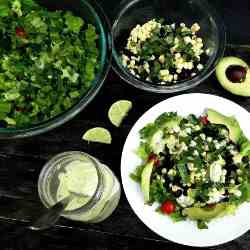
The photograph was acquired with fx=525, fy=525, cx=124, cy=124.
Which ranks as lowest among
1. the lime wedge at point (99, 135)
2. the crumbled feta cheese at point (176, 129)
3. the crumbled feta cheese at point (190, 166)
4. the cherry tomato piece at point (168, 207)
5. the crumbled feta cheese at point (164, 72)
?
the cherry tomato piece at point (168, 207)

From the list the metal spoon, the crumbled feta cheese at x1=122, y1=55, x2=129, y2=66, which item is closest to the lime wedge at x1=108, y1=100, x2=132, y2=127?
the crumbled feta cheese at x1=122, y1=55, x2=129, y2=66

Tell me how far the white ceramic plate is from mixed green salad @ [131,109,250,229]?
0.02 metres

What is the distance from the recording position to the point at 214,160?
73.2 inches

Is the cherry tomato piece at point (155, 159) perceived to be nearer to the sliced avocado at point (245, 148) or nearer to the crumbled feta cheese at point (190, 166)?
the crumbled feta cheese at point (190, 166)

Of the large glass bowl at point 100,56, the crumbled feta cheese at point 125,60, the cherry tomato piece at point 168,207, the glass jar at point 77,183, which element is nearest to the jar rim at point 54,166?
the glass jar at point 77,183

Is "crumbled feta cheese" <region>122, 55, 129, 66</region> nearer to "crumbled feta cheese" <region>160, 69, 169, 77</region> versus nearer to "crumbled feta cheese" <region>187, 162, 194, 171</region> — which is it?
"crumbled feta cheese" <region>160, 69, 169, 77</region>

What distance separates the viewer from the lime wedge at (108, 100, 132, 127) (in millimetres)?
1946

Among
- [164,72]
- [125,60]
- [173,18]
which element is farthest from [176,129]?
[173,18]

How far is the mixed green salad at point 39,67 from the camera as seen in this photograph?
1806 millimetres

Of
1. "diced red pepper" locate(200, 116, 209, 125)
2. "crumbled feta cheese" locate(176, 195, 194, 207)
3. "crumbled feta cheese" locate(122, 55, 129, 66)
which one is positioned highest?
"crumbled feta cheese" locate(122, 55, 129, 66)

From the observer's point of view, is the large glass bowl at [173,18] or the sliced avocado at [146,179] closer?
the sliced avocado at [146,179]

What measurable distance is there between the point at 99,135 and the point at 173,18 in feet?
1.74

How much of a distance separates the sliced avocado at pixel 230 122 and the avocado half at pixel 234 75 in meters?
0.12

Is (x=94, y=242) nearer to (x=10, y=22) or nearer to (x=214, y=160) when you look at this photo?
(x=214, y=160)
